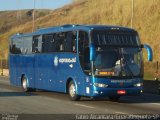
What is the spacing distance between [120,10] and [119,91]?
5206 centimetres

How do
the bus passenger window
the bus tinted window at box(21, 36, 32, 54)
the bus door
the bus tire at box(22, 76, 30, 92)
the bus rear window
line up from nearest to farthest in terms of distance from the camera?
1. the bus rear window
2. the bus door
3. the bus passenger window
4. the bus tinted window at box(21, 36, 32, 54)
5. the bus tire at box(22, 76, 30, 92)

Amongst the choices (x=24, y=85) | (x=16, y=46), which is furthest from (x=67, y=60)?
(x=16, y=46)

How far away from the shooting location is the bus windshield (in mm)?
22500

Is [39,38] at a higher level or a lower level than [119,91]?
higher

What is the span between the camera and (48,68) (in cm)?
2752

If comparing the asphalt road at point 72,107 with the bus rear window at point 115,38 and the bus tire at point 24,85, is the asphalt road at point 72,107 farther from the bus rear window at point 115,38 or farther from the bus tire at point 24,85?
the bus tire at point 24,85

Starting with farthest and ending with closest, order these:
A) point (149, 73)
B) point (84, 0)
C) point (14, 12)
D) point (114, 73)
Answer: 1. point (14, 12)
2. point (84, 0)
3. point (149, 73)
4. point (114, 73)

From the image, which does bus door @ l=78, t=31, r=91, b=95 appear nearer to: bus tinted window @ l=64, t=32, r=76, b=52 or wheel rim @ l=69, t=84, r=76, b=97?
bus tinted window @ l=64, t=32, r=76, b=52

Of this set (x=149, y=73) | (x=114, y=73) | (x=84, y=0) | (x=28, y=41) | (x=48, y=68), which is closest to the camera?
(x=114, y=73)

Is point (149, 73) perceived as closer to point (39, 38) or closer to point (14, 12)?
point (39, 38)

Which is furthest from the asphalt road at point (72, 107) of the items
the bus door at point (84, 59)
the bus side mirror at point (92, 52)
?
the bus side mirror at point (92, 52)

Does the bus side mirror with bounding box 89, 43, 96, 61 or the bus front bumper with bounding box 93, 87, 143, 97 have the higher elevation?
the bus side mirror with bounding box 89, 43, 96, 61

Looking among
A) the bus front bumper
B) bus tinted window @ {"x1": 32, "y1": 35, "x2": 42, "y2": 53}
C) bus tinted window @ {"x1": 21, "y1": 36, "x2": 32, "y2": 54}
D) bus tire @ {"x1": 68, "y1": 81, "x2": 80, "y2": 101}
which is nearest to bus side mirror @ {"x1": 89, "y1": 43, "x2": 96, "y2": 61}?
the bus front bumper

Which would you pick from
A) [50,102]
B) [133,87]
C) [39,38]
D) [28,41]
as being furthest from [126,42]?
[28,41]
